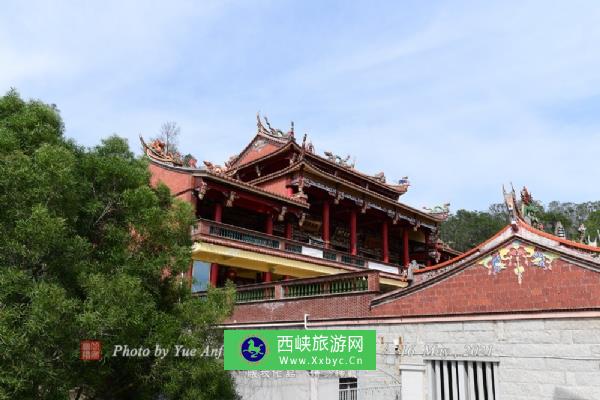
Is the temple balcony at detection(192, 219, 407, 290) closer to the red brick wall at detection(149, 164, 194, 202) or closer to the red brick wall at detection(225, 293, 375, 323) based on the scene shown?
the red brick wall at detection(149, 164, 194, 202)

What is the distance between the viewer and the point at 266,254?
17.5 metres

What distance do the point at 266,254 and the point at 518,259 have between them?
10.2 meters

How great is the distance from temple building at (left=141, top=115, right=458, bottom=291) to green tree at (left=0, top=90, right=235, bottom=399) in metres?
4.91

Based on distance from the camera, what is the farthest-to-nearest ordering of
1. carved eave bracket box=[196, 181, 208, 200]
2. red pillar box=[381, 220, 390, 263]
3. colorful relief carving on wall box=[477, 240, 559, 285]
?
red pillar box=[381, 220, 390, 263] < carved eave bracket box=[196, 181, 208, 200] < colorful relief carving on wall box=[477, 240, 559, 285]

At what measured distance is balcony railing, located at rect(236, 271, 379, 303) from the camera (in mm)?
10220

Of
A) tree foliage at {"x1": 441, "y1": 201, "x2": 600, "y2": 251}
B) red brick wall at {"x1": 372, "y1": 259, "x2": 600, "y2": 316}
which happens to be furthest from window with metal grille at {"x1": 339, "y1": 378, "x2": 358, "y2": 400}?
tree foliage at {"x1": 441, "y1": 201, "x2": 600, "y2": 251}

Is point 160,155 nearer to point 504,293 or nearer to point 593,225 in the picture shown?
point 504,293

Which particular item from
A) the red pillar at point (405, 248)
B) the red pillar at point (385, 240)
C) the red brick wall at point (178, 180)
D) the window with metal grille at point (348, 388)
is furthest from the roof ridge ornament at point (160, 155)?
the red pillar at point (405, 248)

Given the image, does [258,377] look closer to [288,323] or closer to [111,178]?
[288,323]

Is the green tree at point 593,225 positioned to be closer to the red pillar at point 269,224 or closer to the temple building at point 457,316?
the red pillar at point 269,224

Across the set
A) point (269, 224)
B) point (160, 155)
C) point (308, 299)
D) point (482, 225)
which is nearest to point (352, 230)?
point (269, 224)

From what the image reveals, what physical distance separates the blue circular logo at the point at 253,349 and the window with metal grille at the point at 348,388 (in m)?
1.72

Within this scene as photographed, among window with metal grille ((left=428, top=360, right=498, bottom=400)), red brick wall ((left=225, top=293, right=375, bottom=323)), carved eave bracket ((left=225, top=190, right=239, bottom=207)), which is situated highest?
carved eave bracket ((left=225, top=190, right=239, bottom=207))

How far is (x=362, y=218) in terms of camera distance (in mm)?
25219
